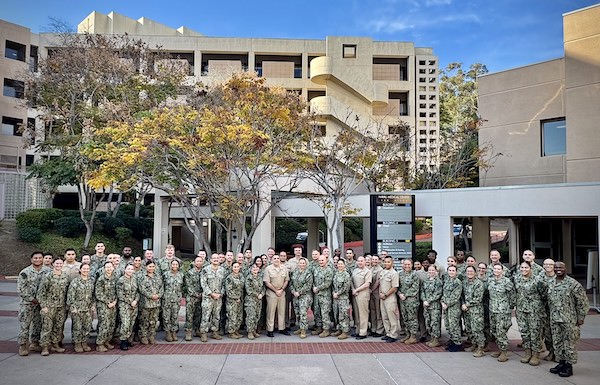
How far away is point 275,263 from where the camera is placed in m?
9.76

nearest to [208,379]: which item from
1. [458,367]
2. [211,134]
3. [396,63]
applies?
[458,367]

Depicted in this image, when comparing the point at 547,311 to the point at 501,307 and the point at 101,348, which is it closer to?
the point at 501,307

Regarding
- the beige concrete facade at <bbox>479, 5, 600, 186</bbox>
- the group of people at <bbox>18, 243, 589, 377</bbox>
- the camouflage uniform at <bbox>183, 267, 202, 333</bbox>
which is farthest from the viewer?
the beige concrete facade at <bbox>479, 5, 600, 186</bbox>

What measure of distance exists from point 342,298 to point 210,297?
263 centimetres

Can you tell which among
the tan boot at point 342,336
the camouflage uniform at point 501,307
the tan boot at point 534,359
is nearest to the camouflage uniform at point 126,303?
the tan boot at point 342,336

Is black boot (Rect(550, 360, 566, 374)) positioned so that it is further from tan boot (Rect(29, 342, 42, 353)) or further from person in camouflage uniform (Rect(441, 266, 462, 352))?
tan boot (Rect(29, 342, 42, 353))

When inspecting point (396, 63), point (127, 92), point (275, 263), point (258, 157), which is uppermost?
point (396, 63)

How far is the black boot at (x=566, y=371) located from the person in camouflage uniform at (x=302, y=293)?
14.8 feet

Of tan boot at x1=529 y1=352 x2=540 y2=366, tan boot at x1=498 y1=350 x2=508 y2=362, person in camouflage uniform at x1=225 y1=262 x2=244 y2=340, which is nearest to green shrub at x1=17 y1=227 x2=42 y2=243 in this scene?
person in camouflage uniform at x1=225 y1=262 x2=244 y2=340

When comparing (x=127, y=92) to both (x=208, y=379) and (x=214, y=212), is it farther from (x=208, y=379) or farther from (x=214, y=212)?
(x=208, y=379)

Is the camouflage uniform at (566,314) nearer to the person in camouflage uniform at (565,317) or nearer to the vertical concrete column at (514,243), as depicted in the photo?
the person in camouflage uniform at (565,317)

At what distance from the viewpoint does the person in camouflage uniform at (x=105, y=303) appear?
835 cm

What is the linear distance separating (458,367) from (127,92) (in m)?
18.4

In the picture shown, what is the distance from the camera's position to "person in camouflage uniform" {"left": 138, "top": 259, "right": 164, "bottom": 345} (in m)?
8.60
